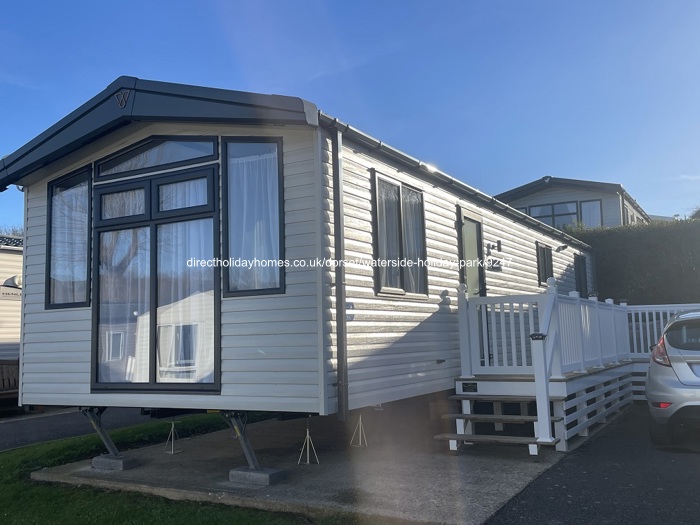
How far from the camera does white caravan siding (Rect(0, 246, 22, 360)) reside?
15047 mm

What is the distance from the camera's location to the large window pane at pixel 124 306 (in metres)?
6.36

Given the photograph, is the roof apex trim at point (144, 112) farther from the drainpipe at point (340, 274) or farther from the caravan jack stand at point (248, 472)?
the caravan jack stand at point (248, 472)

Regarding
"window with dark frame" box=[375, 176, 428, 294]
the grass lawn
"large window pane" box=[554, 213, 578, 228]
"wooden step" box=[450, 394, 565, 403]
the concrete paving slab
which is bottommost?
the grass lawn

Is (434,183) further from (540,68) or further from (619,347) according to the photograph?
(619,347)

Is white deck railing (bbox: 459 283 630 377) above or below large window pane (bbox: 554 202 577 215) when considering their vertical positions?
below

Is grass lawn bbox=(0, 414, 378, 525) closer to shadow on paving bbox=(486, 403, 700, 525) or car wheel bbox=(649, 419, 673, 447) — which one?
shadow on paving bbox=(486, 403, 700, 525)

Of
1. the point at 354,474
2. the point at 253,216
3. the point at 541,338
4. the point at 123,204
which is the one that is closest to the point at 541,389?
the point at 541,338

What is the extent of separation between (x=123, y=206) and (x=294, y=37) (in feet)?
12.8

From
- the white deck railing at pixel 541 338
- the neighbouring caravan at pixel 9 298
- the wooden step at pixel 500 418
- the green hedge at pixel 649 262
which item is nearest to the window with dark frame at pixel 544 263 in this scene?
the white deck railing at pixel 541 338

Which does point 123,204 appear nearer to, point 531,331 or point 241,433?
point 241,433

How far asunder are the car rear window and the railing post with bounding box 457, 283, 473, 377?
6.98 ft

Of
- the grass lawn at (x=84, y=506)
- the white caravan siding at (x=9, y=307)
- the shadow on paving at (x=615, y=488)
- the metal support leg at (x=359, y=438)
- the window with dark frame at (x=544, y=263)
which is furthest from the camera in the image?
the white caravan siding at (x=9, y=307)

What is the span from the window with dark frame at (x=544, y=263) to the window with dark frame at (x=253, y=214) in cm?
745

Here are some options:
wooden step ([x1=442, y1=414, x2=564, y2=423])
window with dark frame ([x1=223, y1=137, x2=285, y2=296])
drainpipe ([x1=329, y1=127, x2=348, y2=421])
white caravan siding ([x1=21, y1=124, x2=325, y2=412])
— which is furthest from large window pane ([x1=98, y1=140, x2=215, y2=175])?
wooden step ([x1=442, y1=414, x2=564, y2=423])
